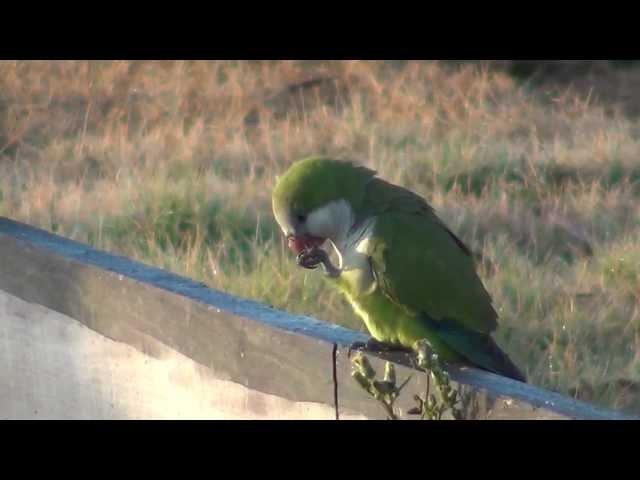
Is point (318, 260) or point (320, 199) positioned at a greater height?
point (320, 199)

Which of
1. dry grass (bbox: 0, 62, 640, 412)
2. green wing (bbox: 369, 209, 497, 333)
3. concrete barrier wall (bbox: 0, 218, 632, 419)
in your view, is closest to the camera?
concrete barrier wall (bbox: 0, 218, 632, 419)

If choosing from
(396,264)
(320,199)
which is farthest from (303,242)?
(396,264)

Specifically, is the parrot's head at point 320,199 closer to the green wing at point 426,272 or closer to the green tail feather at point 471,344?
the green wing at point 426,272

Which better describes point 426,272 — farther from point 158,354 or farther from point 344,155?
point 344,155

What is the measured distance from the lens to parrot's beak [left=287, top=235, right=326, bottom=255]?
3.10 meters

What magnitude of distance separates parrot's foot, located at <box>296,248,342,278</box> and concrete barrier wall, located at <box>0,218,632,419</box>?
0.28 meters

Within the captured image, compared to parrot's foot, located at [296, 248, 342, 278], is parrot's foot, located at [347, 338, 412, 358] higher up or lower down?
lower down

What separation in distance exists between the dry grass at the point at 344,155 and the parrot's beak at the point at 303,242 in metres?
0.74

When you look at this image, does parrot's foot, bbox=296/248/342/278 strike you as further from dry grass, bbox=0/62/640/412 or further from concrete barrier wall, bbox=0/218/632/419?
dry grass, bbox=0/62/640/412

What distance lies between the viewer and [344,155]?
6.00 metres

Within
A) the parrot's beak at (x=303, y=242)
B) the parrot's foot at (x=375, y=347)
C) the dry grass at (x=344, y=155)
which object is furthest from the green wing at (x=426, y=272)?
the dry grass at (x=344, y=155)

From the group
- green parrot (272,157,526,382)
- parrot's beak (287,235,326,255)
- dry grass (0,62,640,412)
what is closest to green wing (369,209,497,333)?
green parrot (272,157,526,382)

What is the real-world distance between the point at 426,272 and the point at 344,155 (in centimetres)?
317
